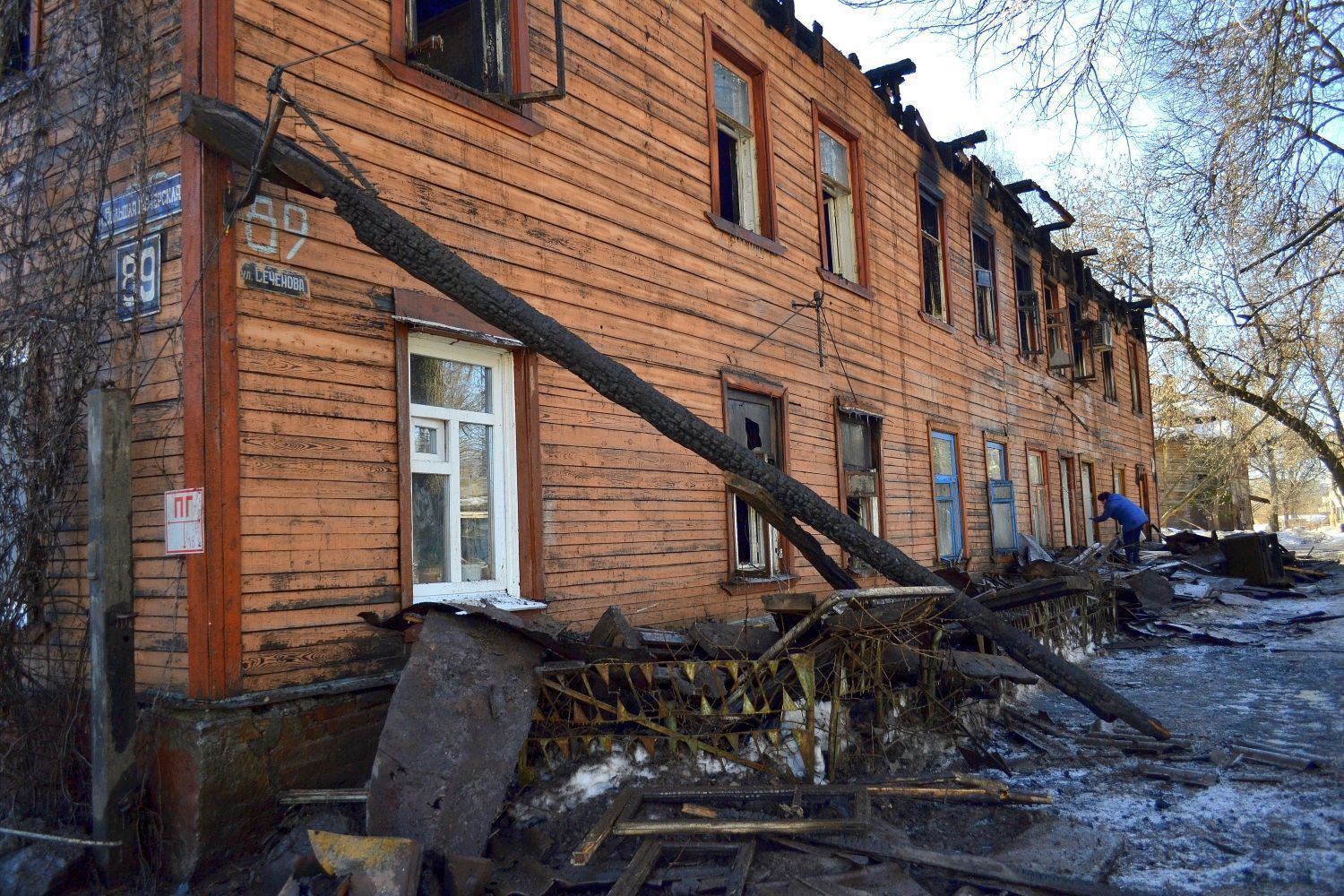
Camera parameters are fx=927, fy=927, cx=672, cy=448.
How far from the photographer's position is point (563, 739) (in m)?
4.99

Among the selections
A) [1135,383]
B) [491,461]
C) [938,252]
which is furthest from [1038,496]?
[491,461]

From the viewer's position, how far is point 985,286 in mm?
16625

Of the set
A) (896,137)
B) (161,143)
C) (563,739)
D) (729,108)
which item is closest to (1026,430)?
(896,137)

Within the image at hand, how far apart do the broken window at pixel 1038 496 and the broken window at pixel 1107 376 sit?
6.50 meters

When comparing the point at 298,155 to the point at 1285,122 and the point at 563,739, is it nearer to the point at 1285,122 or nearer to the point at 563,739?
the point at 563,739

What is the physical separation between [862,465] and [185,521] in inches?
331

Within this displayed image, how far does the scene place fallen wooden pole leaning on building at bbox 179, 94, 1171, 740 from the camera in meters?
4.67

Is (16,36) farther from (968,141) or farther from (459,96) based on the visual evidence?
(968,141)

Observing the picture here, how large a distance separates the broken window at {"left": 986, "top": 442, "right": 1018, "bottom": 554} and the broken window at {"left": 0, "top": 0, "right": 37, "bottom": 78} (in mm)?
13583

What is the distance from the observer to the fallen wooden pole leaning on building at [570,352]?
467 centimetres

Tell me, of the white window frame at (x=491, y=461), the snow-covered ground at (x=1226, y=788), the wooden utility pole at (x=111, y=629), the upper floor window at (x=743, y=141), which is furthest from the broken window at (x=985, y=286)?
the wooden utility pole at (x=111, y=629)

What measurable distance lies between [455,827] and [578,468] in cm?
314

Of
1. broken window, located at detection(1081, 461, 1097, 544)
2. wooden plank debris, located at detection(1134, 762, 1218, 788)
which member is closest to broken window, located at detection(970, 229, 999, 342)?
broken window, located at detection(1081, 461, 1097, 544)

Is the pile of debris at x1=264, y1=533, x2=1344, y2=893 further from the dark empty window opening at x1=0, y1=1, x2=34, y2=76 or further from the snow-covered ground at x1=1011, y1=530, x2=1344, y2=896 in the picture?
the dark empty window opening at x1=0, y1=1, x2=34, y2=76
